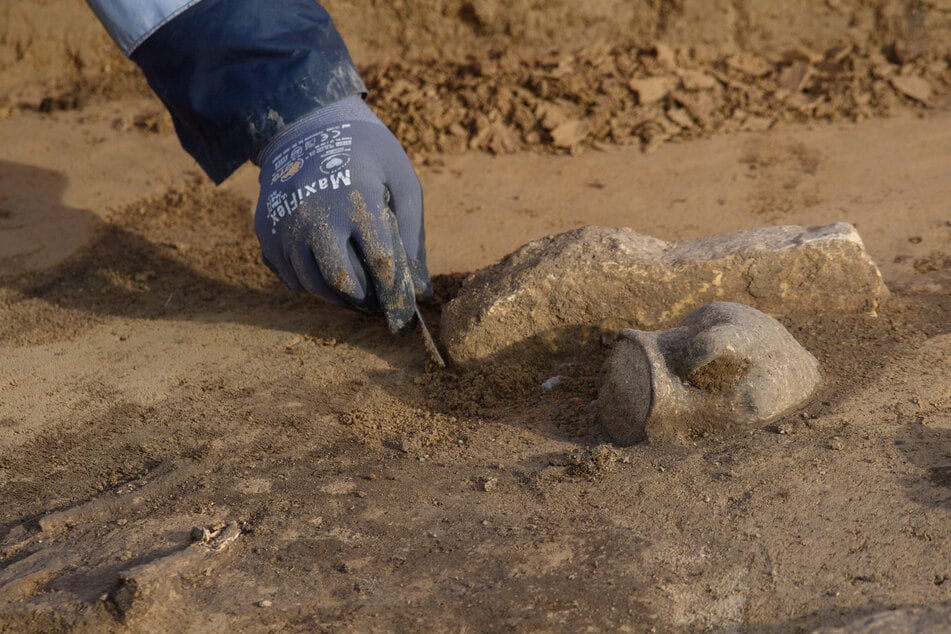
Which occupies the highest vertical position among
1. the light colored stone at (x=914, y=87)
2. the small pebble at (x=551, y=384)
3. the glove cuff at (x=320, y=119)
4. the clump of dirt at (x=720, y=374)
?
Result: the glove cuff at (x=320, y=119)

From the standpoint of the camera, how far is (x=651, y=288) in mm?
3051

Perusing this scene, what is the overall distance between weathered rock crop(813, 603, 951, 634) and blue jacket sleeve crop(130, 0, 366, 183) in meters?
2.14

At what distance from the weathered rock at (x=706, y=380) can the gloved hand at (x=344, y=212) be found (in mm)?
818

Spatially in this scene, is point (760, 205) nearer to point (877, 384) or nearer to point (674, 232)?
point (674, 232)

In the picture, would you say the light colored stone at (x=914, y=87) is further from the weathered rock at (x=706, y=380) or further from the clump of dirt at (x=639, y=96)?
the weathered rock at (x=706, y=380)

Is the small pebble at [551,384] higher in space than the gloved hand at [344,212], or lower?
lower

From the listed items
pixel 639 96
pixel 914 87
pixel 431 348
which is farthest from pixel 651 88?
pixel 431 348

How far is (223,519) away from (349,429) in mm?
512

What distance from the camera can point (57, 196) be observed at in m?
4.57

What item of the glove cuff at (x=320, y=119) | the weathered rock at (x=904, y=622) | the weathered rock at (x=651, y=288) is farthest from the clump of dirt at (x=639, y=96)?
the weathered rock at (x=904, y=622)

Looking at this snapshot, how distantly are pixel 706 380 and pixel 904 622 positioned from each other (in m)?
0.78

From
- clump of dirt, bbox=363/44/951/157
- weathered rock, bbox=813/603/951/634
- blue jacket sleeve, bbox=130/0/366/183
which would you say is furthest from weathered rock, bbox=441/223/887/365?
clump of dirt, bbox=363/44/951/157

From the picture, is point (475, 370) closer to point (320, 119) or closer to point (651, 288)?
point (651, 288)

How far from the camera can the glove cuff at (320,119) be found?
10.5 feet
